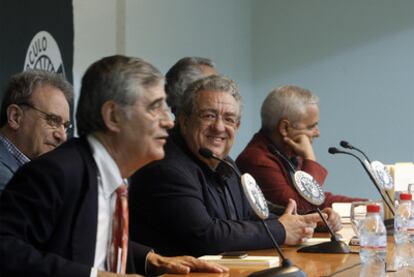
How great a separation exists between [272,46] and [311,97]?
111 inches

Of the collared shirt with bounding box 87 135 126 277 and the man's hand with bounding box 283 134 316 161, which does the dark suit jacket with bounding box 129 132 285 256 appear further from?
the man's hand with bounding box 283 134 316 161

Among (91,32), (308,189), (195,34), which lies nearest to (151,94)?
(308,189)

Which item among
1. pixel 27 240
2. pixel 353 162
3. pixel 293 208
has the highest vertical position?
pixel 27 240

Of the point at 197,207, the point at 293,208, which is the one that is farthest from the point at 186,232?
the point at 293,208

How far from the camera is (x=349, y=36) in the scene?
6660mm

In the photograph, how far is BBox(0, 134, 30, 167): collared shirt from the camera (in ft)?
9.68

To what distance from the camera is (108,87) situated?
7.04ft

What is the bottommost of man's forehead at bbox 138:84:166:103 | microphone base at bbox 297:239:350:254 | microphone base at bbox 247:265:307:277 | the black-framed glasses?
microphone base at bbox 297:239:350:254

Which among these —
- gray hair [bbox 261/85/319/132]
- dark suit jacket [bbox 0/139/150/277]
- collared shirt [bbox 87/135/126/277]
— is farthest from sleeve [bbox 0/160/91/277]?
gray hair [bbox 261/85/319/132]

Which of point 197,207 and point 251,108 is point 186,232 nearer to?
point 197,207

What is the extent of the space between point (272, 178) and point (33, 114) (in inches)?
47.6

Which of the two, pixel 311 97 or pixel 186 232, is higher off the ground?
pixel 311 97

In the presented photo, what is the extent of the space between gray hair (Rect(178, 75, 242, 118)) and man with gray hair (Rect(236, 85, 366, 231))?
77 centimetres

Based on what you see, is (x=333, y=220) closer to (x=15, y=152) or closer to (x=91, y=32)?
(x=15, y=152)
